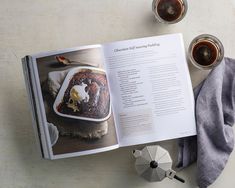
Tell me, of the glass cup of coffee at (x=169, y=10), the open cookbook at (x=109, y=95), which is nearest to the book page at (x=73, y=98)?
the open cookbook at (x=109, y=95)

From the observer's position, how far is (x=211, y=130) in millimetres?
689

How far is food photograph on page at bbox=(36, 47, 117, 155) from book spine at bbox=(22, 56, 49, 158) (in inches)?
0.6

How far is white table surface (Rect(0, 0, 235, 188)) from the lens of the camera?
70 centimetres

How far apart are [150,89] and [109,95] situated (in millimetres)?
71

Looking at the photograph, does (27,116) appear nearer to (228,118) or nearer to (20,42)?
(20,42)

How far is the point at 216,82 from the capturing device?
2.24 ft

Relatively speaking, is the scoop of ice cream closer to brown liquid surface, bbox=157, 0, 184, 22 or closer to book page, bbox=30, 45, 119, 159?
book page, bbox=30, 45, 119, 159

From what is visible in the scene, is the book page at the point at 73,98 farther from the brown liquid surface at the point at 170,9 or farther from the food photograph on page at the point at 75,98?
the brown liquid surface at the point at 170,9

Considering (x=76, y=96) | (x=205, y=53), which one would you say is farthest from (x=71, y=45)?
(x=205, y=53)

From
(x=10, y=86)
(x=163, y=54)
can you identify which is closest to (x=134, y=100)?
(x=163, y=54)

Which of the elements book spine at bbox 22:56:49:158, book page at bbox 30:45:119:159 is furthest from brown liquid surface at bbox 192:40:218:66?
book spine at bbox 22:56:49:158

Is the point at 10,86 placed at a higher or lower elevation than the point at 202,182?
higher

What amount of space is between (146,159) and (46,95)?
0.63ft

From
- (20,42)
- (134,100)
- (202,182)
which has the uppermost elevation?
(20,42)
